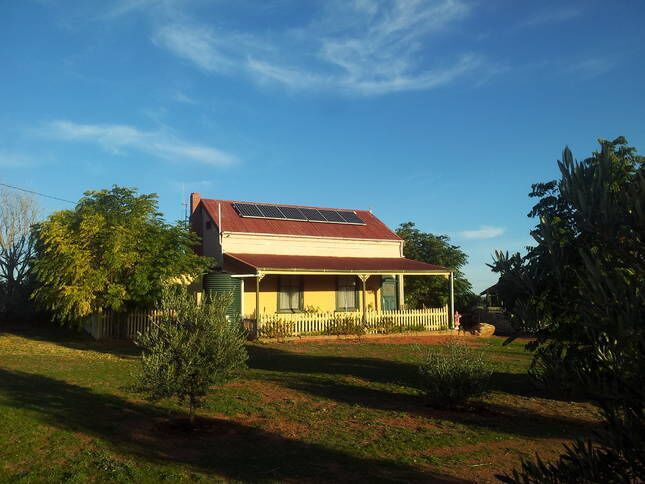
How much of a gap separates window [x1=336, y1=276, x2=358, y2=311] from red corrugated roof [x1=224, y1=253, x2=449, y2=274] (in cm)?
97

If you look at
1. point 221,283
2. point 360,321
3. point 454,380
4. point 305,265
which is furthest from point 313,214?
point 454,380

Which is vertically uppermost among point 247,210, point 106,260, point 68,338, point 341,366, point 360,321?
point 247,210

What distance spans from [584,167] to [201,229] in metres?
24.0

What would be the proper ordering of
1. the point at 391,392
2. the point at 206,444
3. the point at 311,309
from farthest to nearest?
the point at 311,309 → the point at 391,392 → the point at 206,444

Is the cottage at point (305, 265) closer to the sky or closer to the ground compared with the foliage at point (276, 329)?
closer to the sky

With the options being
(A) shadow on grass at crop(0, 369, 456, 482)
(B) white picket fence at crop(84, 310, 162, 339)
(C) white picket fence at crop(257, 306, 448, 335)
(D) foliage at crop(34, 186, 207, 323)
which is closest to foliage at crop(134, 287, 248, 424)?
(A) shadow on grass at crop(0, 369, 456, 482)

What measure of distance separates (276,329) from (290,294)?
11.8 feet

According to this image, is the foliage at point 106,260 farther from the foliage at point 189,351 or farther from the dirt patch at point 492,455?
the dirt patch at point 492,455

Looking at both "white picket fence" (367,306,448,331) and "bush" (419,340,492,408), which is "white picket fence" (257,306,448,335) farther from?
"bush" (419,340,492,408)

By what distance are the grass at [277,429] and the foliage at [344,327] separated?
8306mm

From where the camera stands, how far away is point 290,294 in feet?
78.4

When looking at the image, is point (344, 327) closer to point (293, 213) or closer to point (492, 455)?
point (293, 213)

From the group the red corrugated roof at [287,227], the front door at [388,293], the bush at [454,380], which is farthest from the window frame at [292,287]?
the bush at [454,380]

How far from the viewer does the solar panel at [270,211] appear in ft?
85.9
